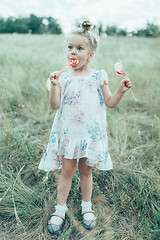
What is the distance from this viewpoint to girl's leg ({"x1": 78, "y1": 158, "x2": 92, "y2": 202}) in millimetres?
1459

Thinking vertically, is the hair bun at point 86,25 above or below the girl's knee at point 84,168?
above

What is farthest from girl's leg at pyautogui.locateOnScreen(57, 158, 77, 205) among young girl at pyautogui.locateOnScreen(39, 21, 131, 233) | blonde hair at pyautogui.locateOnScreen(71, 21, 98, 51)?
blonde hair at pyautogui.locateOnScreen(71, 21, 98, 51)

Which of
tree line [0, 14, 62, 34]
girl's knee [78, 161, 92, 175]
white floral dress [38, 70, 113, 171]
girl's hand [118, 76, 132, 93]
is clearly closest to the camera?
girl's hand [118, 76, 132, 93]

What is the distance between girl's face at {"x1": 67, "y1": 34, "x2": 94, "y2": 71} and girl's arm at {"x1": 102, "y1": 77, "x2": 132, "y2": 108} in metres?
0.22

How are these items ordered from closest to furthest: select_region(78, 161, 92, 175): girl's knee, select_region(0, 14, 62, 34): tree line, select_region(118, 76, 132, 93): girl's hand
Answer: select_region(118, 76, 132, 93): girl's hand, select_region(78, 161, 92, 175): girl's knee, select_region(0, 14, 62, 34): tree line

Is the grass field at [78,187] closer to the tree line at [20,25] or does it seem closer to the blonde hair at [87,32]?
the blonde hair at [87,32]

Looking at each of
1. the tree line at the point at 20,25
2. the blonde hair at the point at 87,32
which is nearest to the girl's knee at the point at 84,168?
the blonde hair at the point at 87,32

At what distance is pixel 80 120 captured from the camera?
4.41ft

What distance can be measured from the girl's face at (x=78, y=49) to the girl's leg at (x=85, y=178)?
67 cm

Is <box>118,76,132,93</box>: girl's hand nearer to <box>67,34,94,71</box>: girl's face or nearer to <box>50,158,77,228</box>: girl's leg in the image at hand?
<box>67,34,94,71</box>: girl's face

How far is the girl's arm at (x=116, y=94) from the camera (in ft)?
4.08

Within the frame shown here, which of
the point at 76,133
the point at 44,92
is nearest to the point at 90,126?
the point at 76,133

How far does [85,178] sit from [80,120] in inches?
17.5

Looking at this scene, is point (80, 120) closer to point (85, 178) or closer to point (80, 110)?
point (80, 110)
